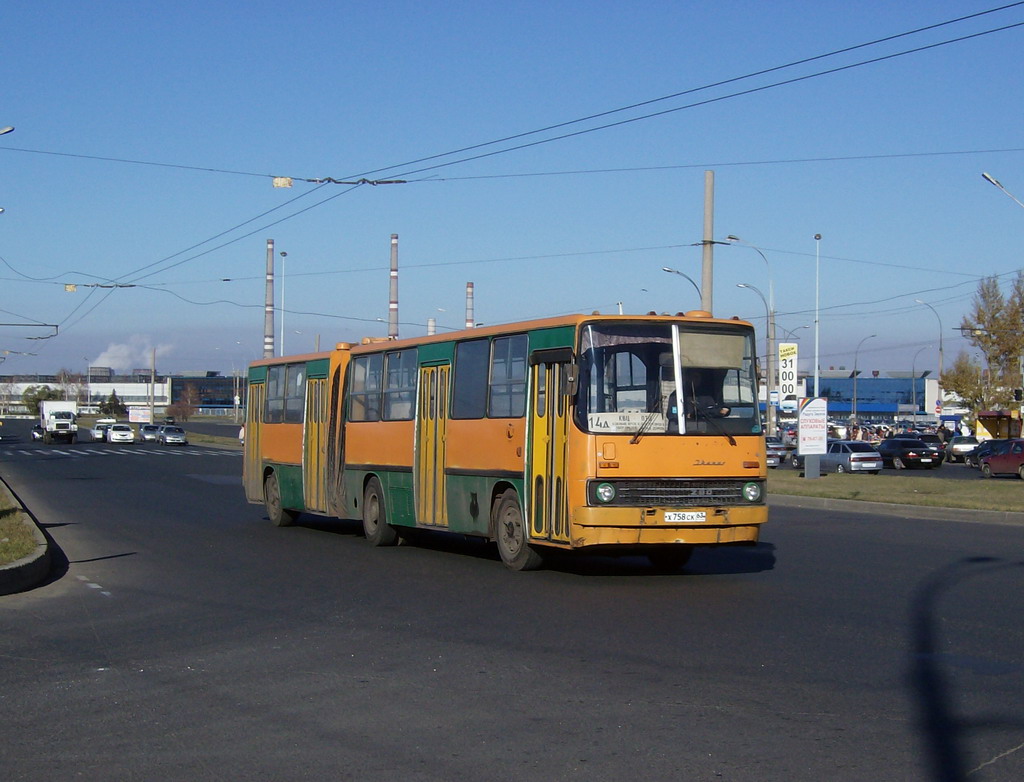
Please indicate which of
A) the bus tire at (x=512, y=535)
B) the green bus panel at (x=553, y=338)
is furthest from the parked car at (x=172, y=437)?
the green bus panel at (x=553, y=338)

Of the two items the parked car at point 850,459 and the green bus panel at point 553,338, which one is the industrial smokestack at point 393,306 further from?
the green bus panel at point 553,338

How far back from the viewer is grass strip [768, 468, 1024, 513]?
2602 cm

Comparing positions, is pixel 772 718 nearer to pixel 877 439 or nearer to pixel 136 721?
pixel 136 721

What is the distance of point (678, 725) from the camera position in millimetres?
6812

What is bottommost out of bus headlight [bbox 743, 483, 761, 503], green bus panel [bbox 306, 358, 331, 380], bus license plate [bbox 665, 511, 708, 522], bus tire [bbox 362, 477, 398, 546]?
bus tire [bbox 362, 477, 398, 546]

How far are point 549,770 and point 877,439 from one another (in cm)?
7914

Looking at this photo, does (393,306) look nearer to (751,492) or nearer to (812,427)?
(812,427)

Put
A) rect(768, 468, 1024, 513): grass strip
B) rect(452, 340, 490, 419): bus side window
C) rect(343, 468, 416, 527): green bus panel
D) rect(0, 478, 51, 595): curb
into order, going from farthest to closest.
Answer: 1. rect(768, 468, 1024, 513): grass strip
2. rect(343, 468, 416, 527): green bus panel
3. rect(452, 340, 490, 419): bus side window
4. rect(0, 478, 51, 595): curb

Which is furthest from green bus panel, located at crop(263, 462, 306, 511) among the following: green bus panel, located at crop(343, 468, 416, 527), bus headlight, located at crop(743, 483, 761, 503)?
bus headlight, located at crop(743, 483, 761, 503)

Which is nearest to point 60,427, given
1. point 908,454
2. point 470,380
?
point 908,454

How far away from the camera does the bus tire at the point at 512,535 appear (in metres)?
14.3

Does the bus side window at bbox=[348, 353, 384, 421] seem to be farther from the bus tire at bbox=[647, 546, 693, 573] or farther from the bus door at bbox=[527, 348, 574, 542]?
the bus tire at bbox=[647, 546, 693, 573]

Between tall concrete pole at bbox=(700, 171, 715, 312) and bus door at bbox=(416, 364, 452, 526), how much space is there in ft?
39.5

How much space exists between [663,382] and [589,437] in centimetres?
106
